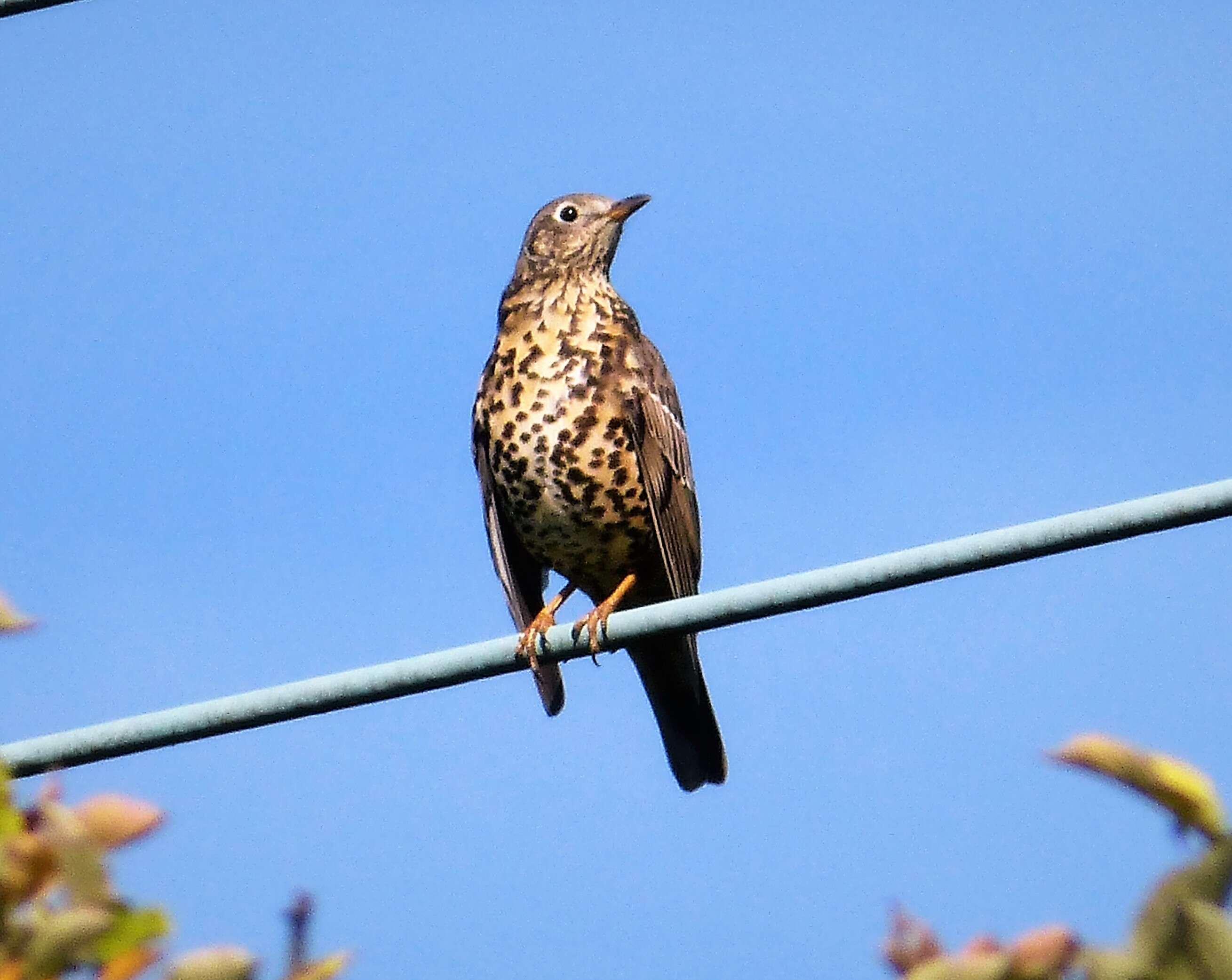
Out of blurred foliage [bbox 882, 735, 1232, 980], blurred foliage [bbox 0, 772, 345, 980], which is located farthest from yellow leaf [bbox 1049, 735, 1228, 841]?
blurred foliage [bbox 0, 772, 345, 980]

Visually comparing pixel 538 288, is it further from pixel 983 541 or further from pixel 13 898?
pixel 13 898

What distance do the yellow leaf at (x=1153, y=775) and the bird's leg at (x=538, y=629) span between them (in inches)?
132

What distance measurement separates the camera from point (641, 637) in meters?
→ 4.68

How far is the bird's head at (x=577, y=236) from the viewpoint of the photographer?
866cm

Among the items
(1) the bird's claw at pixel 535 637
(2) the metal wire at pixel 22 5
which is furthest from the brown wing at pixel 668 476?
(2) the metal wire at pixel 22 5

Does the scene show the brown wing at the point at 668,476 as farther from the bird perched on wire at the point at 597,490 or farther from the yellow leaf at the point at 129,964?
the yellow leaf at the point at 129,964

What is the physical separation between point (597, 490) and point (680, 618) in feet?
10.4

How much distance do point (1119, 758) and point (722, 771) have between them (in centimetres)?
605

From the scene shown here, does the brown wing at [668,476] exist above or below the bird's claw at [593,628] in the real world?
above

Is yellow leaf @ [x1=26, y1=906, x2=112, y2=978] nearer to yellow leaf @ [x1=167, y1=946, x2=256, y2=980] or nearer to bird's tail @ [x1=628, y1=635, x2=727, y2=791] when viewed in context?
yellow leaf @ [x1=167, y1=946, x2=256, y2=980]

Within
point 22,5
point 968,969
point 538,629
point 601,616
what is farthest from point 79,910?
point 538,629

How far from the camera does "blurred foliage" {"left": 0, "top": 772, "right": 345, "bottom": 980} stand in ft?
5.55

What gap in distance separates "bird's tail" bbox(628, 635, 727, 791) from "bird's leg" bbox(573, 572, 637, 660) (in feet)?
0.89

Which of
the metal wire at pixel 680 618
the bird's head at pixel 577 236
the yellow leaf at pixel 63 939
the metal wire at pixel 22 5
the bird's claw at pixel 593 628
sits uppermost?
→ the bird's head at pixel 577 236
